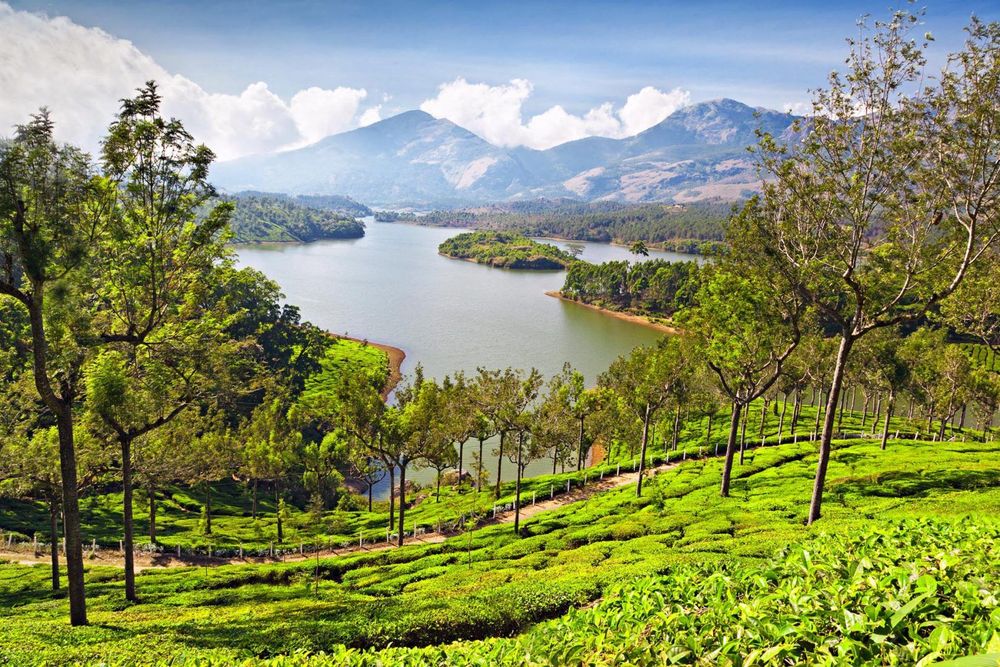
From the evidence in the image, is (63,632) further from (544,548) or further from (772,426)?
(772,426)

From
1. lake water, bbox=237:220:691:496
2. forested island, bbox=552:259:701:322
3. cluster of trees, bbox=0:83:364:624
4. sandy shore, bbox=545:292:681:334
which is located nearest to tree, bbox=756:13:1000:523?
cluster of trees, bbox=0:83:364:624

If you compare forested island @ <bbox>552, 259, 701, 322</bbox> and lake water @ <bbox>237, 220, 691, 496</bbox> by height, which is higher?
forested island @ <bbox>552, 259, 701, 322</bbox>

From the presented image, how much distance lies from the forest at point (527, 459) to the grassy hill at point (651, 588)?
0.06 meters

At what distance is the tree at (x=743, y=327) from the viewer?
893 inches

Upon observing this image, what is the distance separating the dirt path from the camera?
25359 mm

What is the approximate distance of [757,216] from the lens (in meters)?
20.2

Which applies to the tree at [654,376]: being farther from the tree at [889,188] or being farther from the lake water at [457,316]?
the lake water at [457,316]

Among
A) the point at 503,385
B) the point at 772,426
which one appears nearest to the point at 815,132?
the point at 503,385

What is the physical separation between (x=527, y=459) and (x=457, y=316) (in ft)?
232

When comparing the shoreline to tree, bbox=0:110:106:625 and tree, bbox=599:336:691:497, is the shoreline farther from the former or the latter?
tree, bbox=0:110:106:625

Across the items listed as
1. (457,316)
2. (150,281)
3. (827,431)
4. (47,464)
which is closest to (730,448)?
(827,431)

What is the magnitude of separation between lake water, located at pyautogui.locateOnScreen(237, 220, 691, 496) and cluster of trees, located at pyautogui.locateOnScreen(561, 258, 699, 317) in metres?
6.82

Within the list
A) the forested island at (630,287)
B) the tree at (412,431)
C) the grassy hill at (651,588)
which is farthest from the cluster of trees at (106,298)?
the forested island at (630,287)

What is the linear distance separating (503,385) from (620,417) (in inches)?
732
